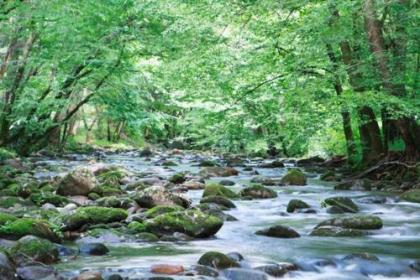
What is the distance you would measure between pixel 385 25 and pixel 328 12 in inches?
143

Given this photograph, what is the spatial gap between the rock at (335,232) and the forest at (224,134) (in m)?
0.03

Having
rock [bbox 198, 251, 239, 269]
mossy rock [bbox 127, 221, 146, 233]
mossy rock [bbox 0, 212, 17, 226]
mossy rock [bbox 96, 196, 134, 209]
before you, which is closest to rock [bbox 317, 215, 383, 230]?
mossy rock [bbox 127, 221, 146, 233]

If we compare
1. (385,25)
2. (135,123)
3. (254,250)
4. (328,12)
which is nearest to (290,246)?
(254,250)

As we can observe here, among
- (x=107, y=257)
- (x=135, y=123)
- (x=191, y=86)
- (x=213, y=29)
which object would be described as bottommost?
(x=107, y=257)

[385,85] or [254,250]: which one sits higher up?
[385,85]

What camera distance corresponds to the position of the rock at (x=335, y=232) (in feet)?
26.2

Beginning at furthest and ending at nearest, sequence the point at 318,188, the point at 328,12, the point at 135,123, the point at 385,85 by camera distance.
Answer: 1. the point at 135,123
2. the point at 318,188
3. the point at 385,85
4. the point at 328,12

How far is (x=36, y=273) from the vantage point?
17.1 feet

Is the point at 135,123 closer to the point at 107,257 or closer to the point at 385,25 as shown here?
the point at 385,25

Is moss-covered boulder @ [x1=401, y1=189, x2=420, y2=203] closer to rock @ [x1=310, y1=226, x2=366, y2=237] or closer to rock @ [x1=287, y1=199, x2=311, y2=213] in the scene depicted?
rock @ [x1=287, y1=199, x2=311, y2=213]

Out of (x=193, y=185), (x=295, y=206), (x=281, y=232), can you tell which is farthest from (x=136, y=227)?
(x=193, y=185)

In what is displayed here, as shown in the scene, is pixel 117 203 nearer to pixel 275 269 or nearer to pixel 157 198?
pixel 157 198

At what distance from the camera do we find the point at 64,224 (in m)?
7.53

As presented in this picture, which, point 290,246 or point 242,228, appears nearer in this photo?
point 290,246
